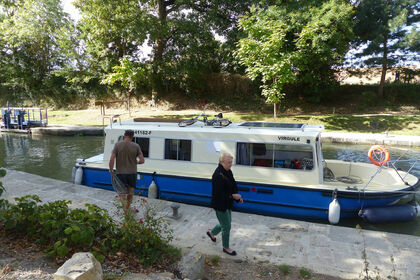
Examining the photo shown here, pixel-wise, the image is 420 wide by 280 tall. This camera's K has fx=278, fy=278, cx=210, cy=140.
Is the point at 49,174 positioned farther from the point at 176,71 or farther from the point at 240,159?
the point at 176,71

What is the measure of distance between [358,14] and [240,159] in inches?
858

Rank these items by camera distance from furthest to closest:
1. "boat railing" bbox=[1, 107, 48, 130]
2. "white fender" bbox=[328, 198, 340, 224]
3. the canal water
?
"boat railing" bbox=[1, 107, 48, 130] → the canal water → "white fender" bbox=[328, 198, 340, 224]

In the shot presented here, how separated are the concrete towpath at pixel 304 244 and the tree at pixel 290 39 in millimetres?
12405

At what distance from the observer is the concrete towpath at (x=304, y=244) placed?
414 centimetres

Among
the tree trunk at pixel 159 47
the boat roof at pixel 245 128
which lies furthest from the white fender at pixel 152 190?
the tree trunk at pixel 159 47

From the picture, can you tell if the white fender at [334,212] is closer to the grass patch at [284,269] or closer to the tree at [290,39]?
the grass patch at [284,269]

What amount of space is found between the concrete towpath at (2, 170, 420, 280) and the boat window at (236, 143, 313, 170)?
1.47 metres

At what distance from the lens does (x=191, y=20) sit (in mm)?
24688

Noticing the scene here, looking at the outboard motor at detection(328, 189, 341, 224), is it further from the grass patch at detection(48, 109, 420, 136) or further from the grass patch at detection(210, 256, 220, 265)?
the grass patch at detection(48, 109, 420, 136)

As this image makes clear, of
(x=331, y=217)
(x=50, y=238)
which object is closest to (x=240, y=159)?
(x=331, y=217)

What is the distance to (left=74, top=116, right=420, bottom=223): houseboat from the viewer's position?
6398 mm

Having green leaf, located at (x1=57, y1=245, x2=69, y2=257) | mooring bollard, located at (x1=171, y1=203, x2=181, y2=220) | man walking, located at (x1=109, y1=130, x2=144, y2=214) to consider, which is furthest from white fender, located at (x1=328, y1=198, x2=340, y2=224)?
green leaf, located at (x1=57, y1=245, x2=69, y2=257)

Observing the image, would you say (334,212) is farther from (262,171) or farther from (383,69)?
(383,69)

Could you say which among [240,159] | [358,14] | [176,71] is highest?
[358,14]
